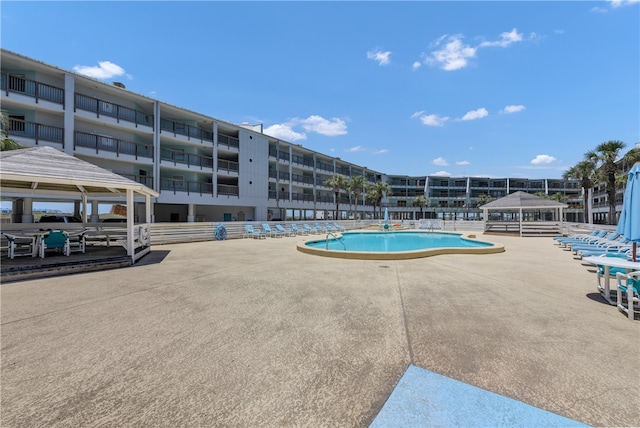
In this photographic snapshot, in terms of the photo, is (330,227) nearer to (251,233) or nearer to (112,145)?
(251,233)

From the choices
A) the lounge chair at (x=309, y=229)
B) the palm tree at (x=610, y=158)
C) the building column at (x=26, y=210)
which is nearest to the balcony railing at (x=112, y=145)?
the building column at (x=26, y=210)

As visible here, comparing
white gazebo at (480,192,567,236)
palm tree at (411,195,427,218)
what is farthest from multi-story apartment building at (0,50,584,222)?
palm tree at (411,195,427,218)

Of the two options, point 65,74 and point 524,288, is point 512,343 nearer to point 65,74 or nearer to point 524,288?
point 524,288

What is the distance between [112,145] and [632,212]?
2705cm

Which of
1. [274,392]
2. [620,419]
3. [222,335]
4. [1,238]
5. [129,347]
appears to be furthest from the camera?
[1,238]

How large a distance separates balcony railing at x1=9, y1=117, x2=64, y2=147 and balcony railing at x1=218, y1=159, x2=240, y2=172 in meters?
12.2

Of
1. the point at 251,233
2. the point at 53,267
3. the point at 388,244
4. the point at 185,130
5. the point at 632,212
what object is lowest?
the point at 388,244

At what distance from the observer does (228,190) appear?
94.6 ft

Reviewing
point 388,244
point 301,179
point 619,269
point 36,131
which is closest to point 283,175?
point 301,179

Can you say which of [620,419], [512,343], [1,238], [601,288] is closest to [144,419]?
[620,419]

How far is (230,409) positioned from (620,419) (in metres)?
3.15

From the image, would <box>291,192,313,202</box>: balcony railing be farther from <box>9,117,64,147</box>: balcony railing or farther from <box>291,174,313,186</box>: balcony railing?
<box>9,117,64,147</box>: balcony railing

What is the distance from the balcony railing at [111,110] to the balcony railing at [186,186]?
194 inches

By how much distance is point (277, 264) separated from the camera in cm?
916
